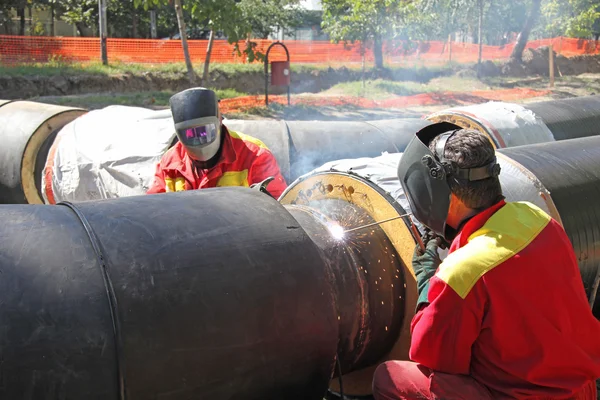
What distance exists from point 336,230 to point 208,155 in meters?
1.35

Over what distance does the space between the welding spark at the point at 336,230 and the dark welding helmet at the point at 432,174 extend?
1.74 ft

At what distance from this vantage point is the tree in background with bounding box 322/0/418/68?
73.8ft

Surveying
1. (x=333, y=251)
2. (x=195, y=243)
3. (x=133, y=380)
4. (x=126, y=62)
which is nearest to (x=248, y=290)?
(x=195, y=243)

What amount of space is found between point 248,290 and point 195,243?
0.23m

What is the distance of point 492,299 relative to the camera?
1.91m

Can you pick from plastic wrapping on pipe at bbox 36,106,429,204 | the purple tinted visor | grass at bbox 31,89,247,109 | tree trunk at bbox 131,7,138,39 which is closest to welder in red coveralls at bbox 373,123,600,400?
the purple tinted visor

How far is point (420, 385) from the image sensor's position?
7.23ft

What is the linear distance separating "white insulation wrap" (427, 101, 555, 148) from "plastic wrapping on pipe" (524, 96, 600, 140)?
4.8 inches

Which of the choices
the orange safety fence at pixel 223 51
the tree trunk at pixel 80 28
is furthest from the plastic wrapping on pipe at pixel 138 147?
the tree trunk at pixel 80 28

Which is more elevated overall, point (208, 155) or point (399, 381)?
point (208, 155)

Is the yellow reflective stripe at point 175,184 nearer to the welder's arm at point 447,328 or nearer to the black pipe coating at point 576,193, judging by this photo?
the black pipe coating at point 576,193

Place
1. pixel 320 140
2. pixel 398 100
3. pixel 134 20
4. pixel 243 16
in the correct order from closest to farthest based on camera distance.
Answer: pixel 320 140
pixel 243 16
pixel 398 100
pixel 134 20

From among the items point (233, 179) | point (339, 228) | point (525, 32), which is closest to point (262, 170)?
point (233, 179)

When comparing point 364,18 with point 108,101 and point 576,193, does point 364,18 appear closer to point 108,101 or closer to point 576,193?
point 108,101
